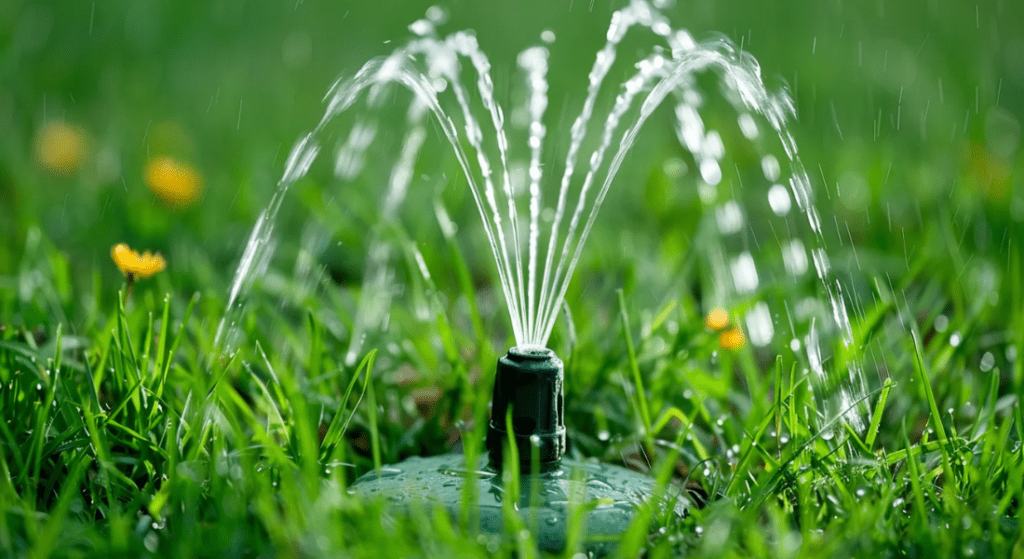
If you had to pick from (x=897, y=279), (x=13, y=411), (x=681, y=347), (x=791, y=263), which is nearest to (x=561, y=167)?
(x=791, y=263)

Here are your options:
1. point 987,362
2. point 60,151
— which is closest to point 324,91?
point 60,151

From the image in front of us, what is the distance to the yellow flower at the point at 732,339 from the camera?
196 cm

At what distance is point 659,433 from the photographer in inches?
74.6

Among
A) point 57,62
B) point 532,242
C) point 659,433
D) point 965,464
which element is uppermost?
point 57,62

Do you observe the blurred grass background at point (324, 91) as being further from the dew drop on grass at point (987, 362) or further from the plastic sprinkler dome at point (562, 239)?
the dew drop on grass at point (987, 362)

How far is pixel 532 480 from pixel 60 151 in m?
2.74

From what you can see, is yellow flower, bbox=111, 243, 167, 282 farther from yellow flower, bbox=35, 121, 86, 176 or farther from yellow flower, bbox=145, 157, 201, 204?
yellow flower, bbox=35, 121, 86, 176

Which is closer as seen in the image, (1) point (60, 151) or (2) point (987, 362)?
(2) point (987, 362)

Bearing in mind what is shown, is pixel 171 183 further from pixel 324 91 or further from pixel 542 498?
pixel 542 498

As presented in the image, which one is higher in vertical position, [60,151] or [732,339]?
[60,151]

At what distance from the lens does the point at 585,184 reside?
1930 mm

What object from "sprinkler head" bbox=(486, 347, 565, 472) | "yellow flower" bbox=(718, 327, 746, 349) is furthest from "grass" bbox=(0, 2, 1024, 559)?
"sprinkler head" bbox=(486, 347, 565, 472)

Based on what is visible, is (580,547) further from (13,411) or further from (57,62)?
(57,62)

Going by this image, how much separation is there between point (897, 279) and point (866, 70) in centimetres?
249
